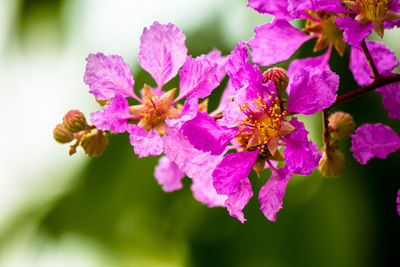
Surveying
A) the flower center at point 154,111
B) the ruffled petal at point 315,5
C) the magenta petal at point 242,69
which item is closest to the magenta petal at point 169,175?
the flower center at point 154,111

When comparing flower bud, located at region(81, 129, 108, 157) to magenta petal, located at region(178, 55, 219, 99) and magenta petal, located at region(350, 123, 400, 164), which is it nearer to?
magenta petal, located at region(178, 55, 219, 99)

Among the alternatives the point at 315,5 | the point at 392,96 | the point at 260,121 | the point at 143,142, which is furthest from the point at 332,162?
the point at 143,142

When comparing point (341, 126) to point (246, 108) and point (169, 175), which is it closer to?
point (246, 108)

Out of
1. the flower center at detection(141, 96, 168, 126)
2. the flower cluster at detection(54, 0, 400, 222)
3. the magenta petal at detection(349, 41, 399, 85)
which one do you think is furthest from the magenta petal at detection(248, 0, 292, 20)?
the flower center at detection(141, 96, 168, 126)

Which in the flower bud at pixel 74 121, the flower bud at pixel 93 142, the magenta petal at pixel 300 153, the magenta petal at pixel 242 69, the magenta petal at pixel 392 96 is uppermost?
the magenta petal at pixel 242 69

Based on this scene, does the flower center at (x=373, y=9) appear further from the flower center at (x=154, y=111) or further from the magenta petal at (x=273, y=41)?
the flower center at (x=154, y=111)
